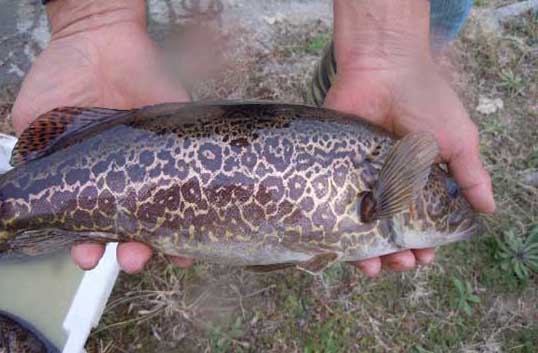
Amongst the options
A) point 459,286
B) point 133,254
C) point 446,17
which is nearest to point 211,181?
point 133,254

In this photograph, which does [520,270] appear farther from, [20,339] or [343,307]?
[20,339]

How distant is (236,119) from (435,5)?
1.82 meters

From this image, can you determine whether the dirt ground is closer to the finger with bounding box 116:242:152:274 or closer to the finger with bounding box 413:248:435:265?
the finger with bounding box 413:248:435:265

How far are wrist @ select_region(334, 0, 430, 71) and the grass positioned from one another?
1.65 m

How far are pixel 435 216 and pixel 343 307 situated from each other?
1.40 m

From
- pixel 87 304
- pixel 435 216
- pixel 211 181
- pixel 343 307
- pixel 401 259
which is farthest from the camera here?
pixel 343 307

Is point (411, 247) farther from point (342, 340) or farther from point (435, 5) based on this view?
point (435, 5)

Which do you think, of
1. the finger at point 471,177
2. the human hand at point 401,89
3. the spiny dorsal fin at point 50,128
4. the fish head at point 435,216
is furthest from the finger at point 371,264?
the spiny dorsal fin at point 50,128

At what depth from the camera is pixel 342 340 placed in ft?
12.8

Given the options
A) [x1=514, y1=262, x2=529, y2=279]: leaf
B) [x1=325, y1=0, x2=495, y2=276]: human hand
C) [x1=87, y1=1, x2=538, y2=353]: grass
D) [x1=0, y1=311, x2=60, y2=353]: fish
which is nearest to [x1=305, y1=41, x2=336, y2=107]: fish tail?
[x1=325, y1=0, x2=495, y2=276]: human hand

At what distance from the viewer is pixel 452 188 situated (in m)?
2.97

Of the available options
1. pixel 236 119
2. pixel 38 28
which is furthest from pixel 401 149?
pixel 38 28

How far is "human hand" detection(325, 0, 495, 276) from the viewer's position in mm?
2982

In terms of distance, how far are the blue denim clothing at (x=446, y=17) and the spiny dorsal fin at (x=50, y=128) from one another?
7.35ft
